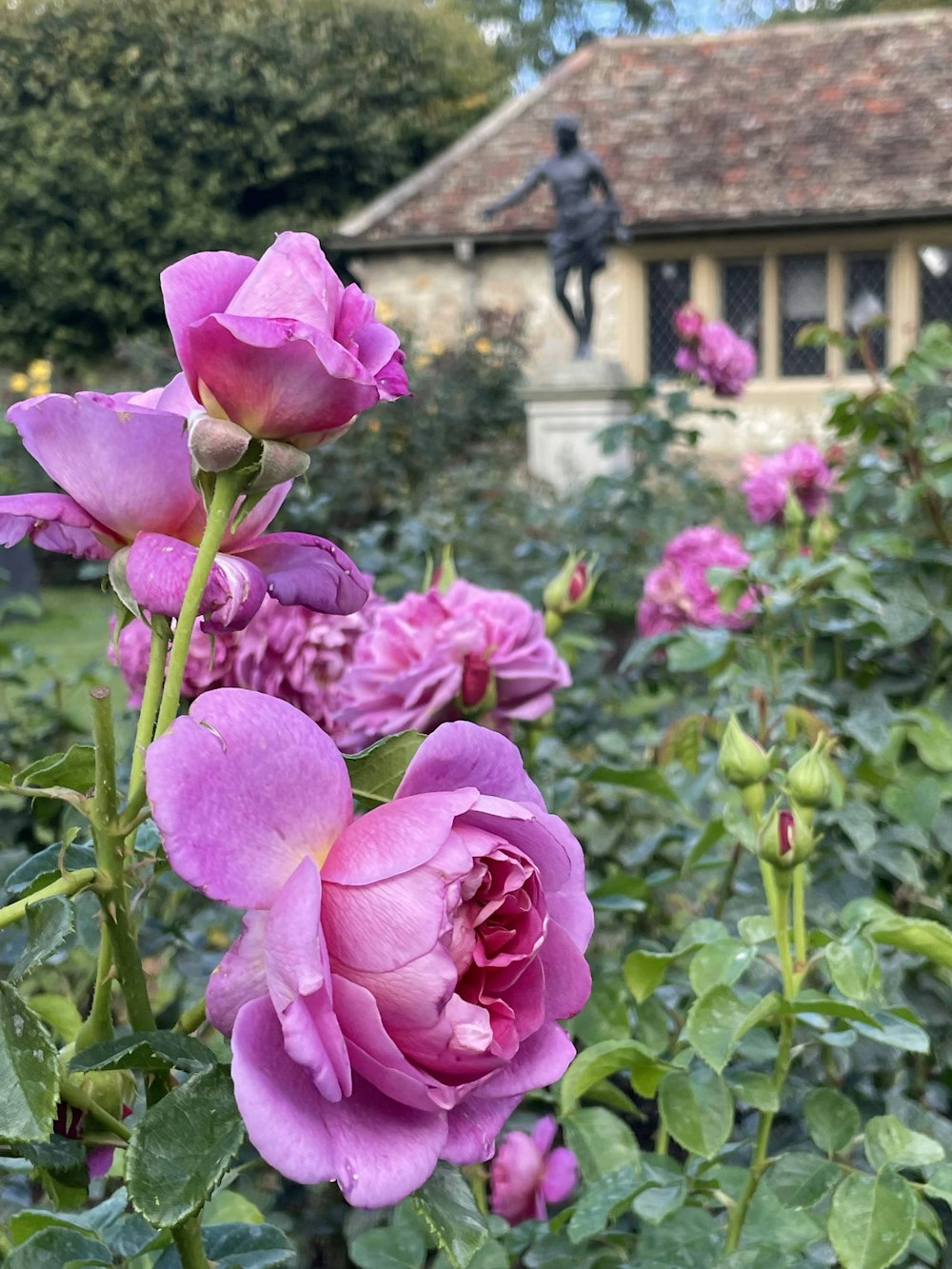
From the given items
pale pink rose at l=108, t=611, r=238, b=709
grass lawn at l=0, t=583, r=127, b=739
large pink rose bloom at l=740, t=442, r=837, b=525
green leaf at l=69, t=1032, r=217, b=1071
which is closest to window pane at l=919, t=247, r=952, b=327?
grass lawn at l=0, t=583, r=127, b=739

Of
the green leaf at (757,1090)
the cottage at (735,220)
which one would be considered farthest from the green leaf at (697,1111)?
the cottage at (735,220)

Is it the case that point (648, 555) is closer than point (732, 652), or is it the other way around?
point (732, 652)

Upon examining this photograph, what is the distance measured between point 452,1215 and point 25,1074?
0.13 metres

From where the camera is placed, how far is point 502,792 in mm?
398

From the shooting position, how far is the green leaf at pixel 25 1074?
0.34 m

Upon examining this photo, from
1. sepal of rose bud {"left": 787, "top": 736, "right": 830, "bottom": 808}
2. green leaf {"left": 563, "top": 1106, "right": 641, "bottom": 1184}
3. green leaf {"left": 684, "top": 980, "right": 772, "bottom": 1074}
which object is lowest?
green leaf {"left": 563, "top": 1106, "right": 641, "bottom": 1184}

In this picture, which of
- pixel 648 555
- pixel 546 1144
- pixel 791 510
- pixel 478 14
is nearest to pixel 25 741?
pixel 546 1144

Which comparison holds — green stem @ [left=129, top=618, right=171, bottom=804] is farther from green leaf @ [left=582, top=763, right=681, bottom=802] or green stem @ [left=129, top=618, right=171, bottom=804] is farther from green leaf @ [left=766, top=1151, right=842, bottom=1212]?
green leaf @ [left=582, top=763, right=681, bottom=802]

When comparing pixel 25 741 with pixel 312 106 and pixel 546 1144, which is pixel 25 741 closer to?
pixel 546 1144

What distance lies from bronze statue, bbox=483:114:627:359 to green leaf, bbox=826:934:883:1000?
6.08 m

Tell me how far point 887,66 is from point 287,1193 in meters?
11.4

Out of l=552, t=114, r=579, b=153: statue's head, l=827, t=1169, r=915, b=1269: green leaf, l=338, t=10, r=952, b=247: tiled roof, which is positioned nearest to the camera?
l=827, t=1169, r=915, b=1269: green leaf

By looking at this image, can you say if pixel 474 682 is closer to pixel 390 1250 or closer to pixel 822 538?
pixel 390 1250

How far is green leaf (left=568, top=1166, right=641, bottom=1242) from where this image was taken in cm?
66
